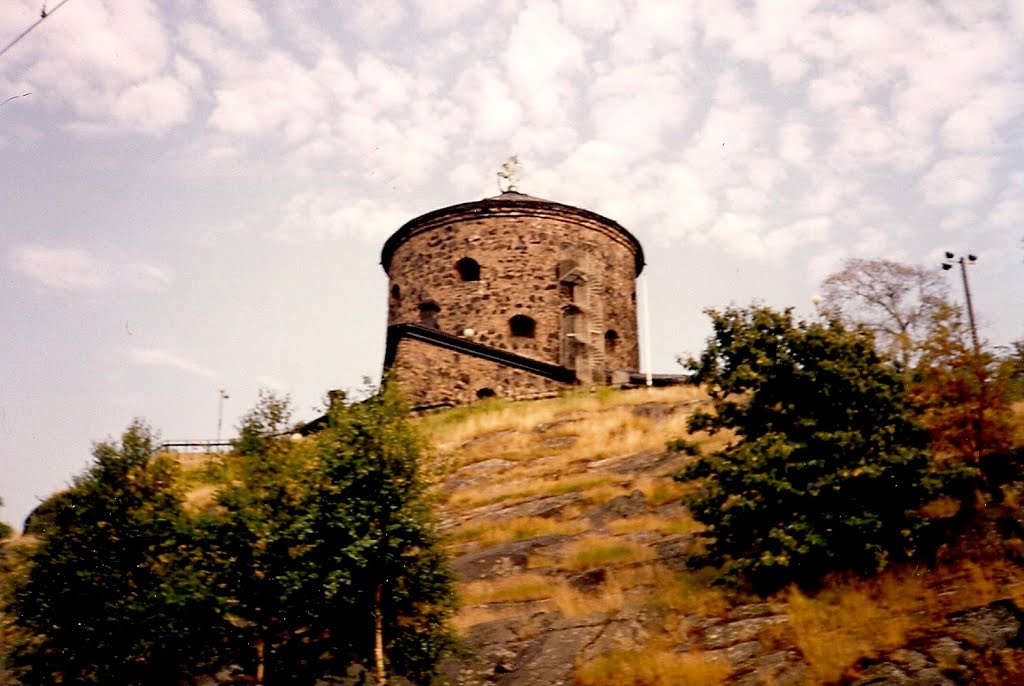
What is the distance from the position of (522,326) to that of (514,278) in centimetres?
191

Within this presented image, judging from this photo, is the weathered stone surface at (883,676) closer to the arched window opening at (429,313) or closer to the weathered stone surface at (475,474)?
the weathered stone surface at (475,474)

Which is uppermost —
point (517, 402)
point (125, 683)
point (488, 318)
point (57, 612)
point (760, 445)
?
point (488, 318)

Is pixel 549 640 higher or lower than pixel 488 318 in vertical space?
lower

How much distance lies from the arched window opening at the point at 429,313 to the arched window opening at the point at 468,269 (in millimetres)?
1651

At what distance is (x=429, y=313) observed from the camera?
3400 centimetres

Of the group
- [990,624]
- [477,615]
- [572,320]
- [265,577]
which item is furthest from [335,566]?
[572,320]

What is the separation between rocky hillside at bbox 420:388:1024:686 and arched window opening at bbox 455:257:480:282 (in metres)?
14.0

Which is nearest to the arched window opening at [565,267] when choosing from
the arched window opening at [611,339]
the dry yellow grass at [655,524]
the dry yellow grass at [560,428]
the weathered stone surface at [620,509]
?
the arched window opening at [611,339]

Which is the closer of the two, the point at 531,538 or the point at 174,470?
the point at 174,470

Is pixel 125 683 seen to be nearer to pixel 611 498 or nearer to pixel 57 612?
pixel 57 612

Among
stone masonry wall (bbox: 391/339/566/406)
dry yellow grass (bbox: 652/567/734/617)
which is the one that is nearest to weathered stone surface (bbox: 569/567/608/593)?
dry yellow grass (bbox: 652/567/734/617)

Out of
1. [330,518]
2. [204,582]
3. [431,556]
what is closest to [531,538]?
[431,556]

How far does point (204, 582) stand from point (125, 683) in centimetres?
222

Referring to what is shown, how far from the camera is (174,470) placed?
15.9 m
